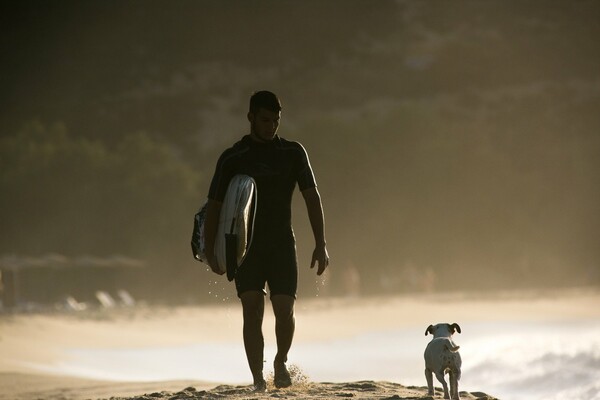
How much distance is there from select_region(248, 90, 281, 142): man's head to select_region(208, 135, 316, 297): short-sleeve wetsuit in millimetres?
90

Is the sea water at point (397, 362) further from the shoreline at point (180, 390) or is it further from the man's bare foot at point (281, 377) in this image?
the man's bare foot at point (281, 377)

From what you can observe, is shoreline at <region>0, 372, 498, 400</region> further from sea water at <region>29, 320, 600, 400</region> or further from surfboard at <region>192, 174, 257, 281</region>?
sea water at <region>29, 320, 600, 400</region>

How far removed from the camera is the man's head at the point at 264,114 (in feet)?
37.2

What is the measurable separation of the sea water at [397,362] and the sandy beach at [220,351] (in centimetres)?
4

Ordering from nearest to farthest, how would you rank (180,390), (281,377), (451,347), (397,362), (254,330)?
(451,347), (281,377), (254,330), (180,390), (397,362)

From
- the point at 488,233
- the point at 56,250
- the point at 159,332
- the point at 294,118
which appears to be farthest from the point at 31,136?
the point at 294,118

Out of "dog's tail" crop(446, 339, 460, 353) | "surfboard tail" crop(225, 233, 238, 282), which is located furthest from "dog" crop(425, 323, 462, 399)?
"surfboard tail" crop(225, 233, 238, 282)

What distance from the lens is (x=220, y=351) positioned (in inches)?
1009

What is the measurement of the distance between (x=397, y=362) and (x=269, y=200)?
34.7 feet

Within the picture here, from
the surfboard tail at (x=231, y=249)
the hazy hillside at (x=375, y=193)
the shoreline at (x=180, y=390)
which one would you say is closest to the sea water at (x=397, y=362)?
the shoreline at (x=180, y=390)

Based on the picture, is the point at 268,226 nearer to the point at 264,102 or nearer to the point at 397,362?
the point at 264,102

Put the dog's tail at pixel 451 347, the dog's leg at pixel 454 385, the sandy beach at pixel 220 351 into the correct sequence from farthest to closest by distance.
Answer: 1. the sandy beach at pixel 220 351
2. the dog's tail at pixel 451 347
3. the dog's leg at pixel 454 385

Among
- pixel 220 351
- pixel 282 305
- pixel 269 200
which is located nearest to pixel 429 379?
pixel 282 305

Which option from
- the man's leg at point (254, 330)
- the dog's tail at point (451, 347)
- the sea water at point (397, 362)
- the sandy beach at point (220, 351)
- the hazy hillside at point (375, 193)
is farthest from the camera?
the hazy hillside at point (375, 193)
